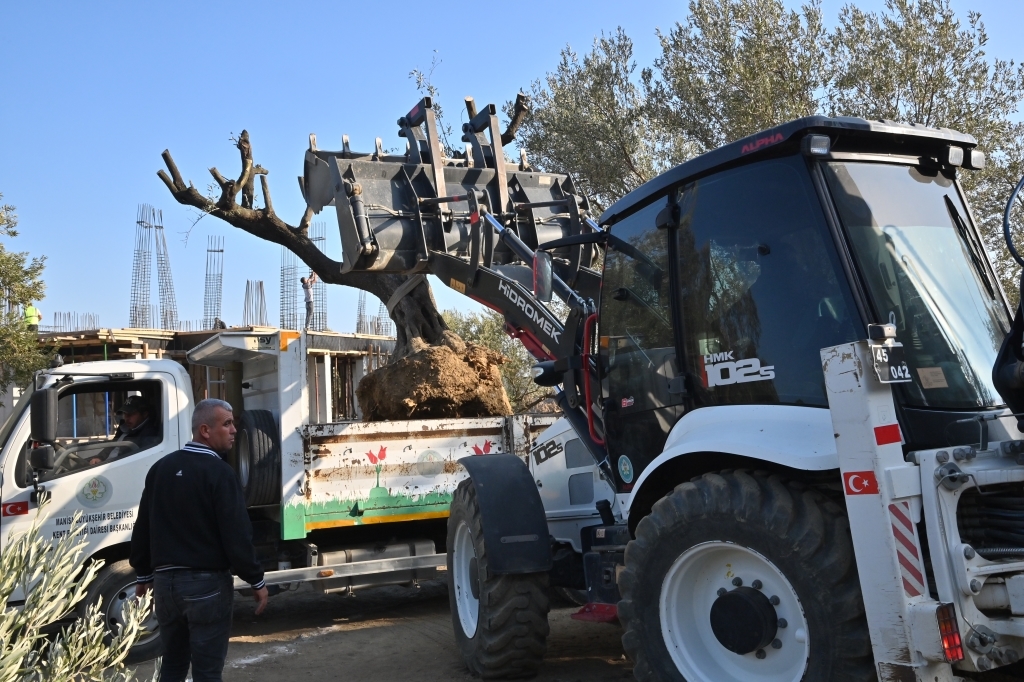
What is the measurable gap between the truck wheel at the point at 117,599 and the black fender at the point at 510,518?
118 inches

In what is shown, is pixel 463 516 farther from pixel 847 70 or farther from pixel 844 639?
pixel 847 70

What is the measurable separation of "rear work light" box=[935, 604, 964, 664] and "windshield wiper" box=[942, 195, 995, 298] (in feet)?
6.11

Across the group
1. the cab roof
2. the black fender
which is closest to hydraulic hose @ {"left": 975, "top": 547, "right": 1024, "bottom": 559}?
the cab roof

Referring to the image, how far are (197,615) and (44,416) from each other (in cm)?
335

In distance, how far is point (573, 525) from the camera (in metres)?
6.84

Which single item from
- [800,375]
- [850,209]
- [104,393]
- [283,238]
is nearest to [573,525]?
[800,375]

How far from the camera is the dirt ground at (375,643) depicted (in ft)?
22.4

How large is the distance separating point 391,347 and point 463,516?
5.93 metres

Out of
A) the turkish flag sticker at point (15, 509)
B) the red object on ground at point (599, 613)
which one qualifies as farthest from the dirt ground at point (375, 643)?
the turkish flag sticker at point (15, 509)

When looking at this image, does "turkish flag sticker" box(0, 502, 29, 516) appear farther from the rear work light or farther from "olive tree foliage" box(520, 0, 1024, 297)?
"olive tree foliage" box(520, 0, 1024, 297)

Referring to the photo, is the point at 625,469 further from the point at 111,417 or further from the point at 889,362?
the point at 111,417

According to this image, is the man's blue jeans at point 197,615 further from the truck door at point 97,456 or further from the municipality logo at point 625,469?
the truck door at point 97,456

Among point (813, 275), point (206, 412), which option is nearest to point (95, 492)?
point (206, 412)

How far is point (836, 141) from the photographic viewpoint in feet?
14.7
